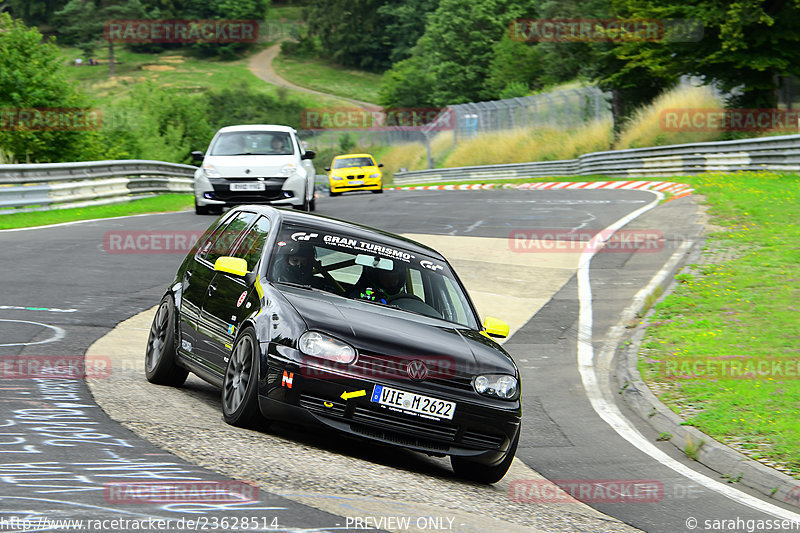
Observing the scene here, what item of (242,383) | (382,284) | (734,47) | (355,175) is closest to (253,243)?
(382,284)

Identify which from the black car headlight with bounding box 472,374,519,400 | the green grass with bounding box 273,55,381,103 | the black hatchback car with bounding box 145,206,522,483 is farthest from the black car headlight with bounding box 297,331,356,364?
the green grass with bounding box 273,55,381,103

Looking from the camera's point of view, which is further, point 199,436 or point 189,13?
point 189,13

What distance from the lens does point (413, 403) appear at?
257 inches

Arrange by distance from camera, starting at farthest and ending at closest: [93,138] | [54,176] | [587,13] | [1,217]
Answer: [587,13] → [93,138] → [54,176] → [1,217]

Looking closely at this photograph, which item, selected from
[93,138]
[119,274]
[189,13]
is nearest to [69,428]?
[119,274]

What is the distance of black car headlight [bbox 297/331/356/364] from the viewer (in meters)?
6.50

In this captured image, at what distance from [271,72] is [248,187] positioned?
4997 inches

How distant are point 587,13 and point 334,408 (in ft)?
217

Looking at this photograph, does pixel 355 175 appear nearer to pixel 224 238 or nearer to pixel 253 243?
pixel 224 238

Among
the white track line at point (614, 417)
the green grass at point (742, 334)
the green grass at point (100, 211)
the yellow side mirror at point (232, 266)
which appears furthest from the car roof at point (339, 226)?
the green grass at point (100, 211)

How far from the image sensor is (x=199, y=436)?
6379 millimetres

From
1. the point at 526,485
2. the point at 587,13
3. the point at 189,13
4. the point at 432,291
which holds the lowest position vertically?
the point at 526,485

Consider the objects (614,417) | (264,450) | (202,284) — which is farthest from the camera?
(614,417)

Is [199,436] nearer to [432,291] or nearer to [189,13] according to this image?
[432,291]
